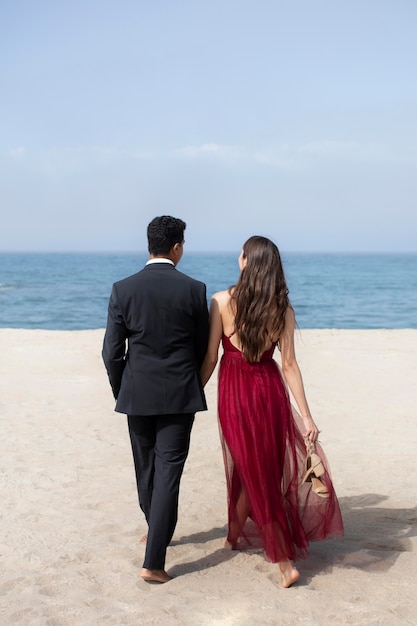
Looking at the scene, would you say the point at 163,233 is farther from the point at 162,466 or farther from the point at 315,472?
the point at 315,472

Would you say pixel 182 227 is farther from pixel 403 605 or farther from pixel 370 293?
pixel 370 293

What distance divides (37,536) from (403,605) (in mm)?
2241

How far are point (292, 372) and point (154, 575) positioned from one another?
1258 mm

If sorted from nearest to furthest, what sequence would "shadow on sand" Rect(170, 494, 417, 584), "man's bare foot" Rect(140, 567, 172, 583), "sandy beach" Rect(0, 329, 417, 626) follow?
1. "sandy beach" Rect(0, 329, 417, 626)
2. "man's bare foot" Rect(140, 567, 172, 583)
3. "shadow on sand" Rect(170, 494, 417, 584)

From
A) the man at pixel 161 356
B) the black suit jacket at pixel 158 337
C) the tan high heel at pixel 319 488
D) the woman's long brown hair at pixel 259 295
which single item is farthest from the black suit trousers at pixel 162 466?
the tan high heel at pixel 319 488

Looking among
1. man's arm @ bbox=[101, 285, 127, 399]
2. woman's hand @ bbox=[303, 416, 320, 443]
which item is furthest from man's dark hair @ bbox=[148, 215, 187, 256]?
woman's hand @ bbox=[303, 416, 320, 443]

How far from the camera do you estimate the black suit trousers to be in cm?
399

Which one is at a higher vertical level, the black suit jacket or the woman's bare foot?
the black suit jacket

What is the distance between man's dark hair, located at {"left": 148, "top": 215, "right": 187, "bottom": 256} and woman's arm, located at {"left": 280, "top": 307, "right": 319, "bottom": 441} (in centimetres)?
70

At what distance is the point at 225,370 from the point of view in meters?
4.16

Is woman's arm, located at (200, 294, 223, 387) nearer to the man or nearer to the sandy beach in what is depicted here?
the man

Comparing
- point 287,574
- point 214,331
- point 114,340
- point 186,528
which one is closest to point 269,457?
point 287,574

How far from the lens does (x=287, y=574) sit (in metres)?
4.00

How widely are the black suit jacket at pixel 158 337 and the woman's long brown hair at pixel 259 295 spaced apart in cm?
19
